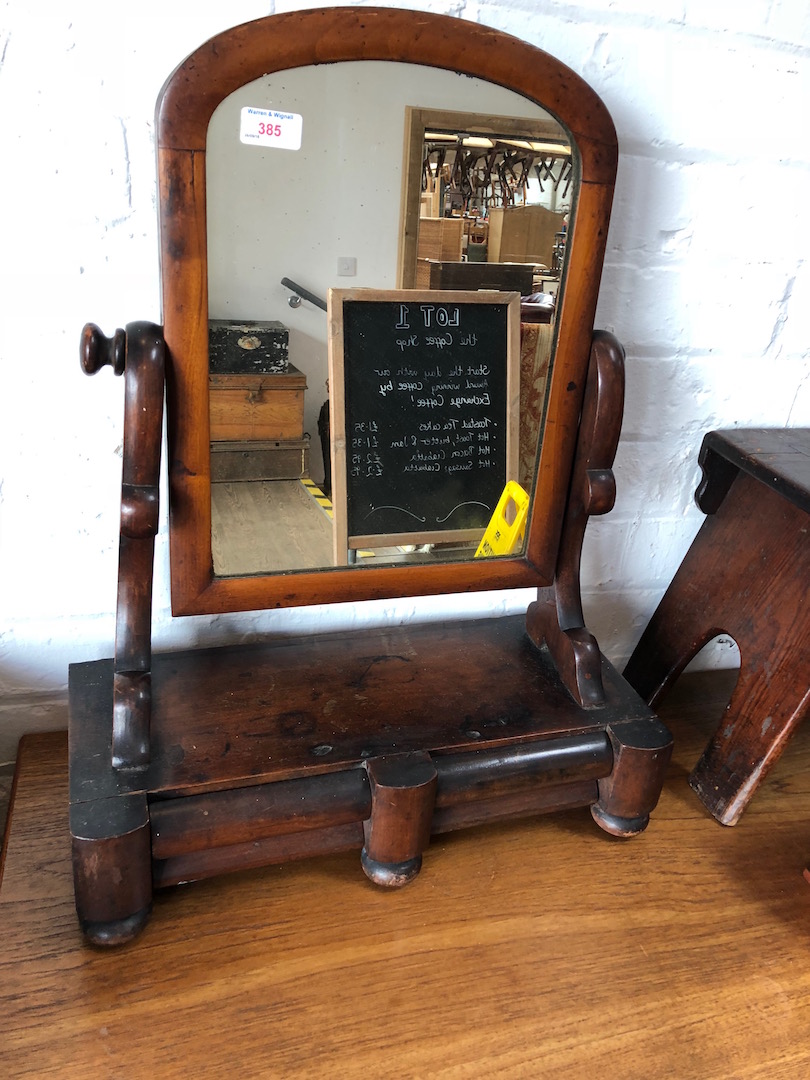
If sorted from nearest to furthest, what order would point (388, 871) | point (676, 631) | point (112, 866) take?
point (112, 866)
point (388, 871)
point (676, 631)

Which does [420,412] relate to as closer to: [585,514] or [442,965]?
[585,514]

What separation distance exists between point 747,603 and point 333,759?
49cm

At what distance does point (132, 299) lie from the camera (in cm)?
77

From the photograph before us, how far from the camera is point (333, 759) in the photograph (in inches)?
28.9

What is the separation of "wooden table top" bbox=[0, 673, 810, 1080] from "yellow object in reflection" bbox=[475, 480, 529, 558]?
0.29 meters

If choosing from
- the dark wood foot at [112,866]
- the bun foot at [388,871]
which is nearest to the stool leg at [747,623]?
the bun foot at [388,871]

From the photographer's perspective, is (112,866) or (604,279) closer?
(112,866)

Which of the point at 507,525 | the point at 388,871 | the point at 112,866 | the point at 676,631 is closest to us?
the point at 112,866

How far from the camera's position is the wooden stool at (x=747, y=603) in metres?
0.86

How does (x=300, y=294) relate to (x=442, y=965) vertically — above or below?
above

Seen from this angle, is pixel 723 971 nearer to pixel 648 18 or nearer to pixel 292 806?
pixel 292 806

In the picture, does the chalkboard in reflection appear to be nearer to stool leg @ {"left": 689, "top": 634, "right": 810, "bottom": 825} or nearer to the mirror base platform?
the mirror base platform

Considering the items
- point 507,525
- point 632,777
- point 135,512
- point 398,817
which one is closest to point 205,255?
point 135,512

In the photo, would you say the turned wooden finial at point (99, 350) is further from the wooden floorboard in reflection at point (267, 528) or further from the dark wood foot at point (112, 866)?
the dark wood foot at point (112, 866)
